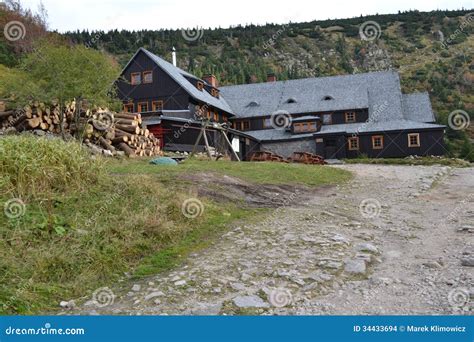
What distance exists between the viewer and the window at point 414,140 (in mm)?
36688

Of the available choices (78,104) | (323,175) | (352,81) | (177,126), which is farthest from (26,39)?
(323,175)

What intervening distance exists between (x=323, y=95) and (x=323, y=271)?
3975 centimetres

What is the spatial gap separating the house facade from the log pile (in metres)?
9.09

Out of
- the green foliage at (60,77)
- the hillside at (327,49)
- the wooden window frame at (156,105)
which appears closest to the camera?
the green foliage at (60,77)

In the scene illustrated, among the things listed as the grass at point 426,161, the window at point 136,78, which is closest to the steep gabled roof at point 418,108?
the grass at point 426,161

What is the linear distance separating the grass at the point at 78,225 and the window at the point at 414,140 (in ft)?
96.7

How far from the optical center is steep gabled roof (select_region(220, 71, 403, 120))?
139 ft

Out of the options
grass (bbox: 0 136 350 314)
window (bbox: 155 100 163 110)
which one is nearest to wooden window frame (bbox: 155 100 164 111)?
window (bbox: 155 100 163 110)

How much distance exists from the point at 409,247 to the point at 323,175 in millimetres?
9949

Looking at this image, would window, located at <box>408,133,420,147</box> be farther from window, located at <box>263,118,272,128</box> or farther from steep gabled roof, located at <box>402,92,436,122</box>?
window, located at <box>263,118,272,128</box>

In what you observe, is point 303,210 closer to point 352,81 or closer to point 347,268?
point 347,268

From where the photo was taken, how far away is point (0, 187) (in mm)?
8445

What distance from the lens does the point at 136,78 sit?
3825 centimetres

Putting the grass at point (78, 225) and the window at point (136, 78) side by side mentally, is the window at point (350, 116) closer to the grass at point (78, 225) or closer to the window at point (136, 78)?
the window at point (136, 78)
